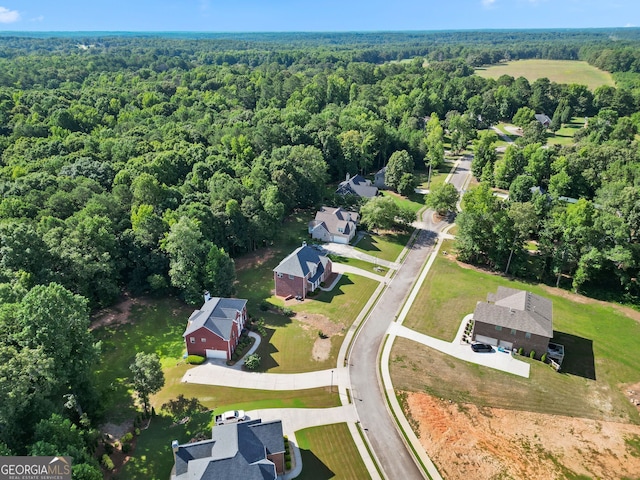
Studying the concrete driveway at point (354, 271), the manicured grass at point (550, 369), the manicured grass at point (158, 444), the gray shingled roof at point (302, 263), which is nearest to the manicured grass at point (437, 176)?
the concrete driveway at point (354, 271)

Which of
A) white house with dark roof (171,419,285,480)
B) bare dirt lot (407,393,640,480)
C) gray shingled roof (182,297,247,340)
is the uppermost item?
white house with dark roof (171,419,285,480)

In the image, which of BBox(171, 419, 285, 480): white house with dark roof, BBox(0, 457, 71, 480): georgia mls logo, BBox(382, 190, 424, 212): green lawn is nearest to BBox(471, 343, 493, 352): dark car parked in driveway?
BBox(171, 419, 285, 480): white house with dark roof

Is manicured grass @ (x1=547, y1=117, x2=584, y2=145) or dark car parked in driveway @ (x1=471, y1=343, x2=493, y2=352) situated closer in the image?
dark car parked in driveway @ (x1=471, y1=343, x2=493, y2=352)

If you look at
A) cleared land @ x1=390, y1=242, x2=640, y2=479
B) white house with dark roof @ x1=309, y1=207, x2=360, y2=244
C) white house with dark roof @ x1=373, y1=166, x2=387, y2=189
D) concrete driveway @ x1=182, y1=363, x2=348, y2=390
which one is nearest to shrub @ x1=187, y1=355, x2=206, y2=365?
concrete driveway @ x1=182, y1=363, x2=348, y2=390

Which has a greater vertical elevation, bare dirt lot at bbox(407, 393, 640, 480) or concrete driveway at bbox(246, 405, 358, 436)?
concrete driveway at bbox(246, 405, 358, 436)

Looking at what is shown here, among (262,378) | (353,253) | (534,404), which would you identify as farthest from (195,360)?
(534,404)

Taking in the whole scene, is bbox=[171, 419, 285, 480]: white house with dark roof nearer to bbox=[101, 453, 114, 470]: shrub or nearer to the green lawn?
bbox=[101, 453, 114, 470]: shrub

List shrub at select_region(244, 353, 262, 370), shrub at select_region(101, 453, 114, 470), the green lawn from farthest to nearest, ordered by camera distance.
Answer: the green lawn
shrub at select_region(244, 353, 262, 370)
shrub at select_region(101, 453, 114, 470)

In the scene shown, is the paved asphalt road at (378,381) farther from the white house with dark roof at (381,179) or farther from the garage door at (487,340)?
the white house with dark roof at (381,179)

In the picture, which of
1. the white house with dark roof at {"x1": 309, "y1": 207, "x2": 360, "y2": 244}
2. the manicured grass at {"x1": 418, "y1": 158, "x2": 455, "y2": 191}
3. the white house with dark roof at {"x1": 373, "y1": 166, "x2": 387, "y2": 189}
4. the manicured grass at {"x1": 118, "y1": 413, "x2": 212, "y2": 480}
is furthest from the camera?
the manicured grass at {"x1": 418, "y1": 158, "x2": 455, "y2": 191}
